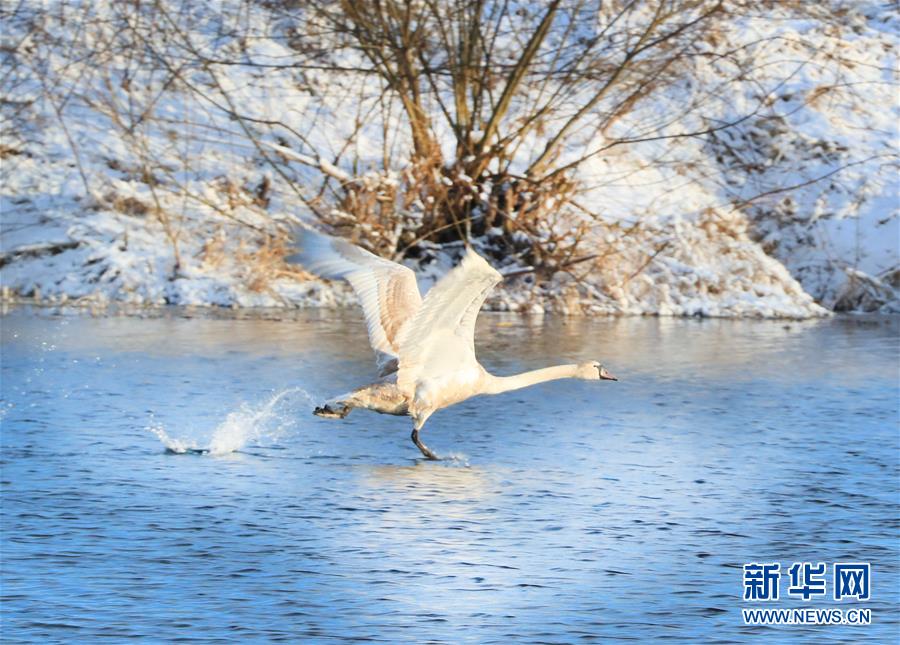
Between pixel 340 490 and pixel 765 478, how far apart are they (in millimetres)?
2229

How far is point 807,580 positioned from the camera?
6.04 meters

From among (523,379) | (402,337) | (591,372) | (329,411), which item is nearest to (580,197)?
(591,372)

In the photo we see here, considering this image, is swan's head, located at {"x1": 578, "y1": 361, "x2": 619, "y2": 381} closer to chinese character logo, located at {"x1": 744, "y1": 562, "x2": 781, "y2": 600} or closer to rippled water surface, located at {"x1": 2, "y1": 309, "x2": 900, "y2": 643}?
rippled water surface, located at {"x1": 2, "y1": 309, "x2": 900, "y2": 643}

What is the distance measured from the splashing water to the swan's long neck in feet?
4.44

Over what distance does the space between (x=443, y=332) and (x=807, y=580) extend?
291 cm

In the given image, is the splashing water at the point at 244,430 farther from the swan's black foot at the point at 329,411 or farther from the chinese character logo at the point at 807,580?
the chinese character logo at the point at 807,580

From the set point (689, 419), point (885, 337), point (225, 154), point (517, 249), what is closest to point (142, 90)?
point (225, 154)

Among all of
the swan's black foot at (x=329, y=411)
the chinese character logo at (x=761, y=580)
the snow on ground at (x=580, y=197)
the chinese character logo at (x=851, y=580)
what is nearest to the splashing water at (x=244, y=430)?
the swan's black foot at (x=329, y=411)

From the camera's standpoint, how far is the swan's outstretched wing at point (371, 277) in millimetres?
8312

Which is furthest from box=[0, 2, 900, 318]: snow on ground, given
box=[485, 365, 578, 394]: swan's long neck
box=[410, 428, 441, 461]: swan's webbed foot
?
box=[410, 428, 441, 461]: swan's webbed foot

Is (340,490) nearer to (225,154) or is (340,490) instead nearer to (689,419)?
(689,419)

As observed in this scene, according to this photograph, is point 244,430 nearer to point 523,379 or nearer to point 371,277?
point 371,277

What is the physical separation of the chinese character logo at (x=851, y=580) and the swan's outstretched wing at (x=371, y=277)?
302 cm

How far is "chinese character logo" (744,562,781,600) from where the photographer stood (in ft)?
19.0
